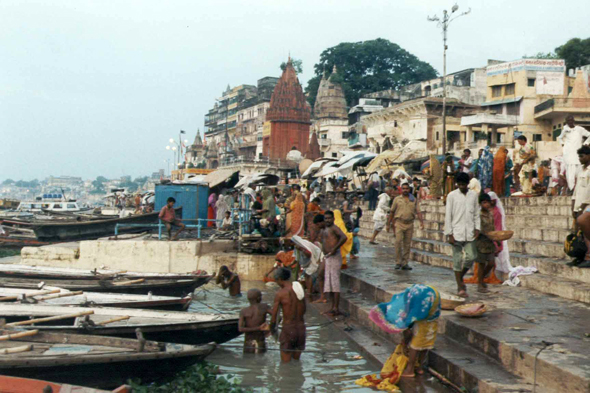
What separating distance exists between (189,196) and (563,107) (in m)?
23.2

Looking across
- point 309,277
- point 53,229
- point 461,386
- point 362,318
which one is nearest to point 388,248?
point 309,277

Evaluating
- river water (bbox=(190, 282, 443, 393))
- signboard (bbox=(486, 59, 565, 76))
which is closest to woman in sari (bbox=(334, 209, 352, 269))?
river water (bbox=(190, 282, 443, 393))

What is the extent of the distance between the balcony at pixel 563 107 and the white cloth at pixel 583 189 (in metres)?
27.1

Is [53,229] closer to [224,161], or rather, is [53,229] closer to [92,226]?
[92,226]

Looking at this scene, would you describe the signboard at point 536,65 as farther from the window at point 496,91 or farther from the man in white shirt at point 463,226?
the man in white shirt at point 463,226

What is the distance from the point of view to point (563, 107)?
31.1 meters

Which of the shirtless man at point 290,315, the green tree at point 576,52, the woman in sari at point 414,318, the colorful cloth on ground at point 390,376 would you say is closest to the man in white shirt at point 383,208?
the shirtless man at point 290,315

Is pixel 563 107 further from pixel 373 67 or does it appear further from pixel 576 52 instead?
pixel 373 67

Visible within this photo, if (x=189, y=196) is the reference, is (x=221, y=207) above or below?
below

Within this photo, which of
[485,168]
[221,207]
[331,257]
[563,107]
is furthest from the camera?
[563,107]

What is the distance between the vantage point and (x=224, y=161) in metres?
61.3

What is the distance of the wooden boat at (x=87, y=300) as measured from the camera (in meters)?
7.87

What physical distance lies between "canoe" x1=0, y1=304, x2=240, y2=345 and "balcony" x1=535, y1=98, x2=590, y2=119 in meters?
29.1

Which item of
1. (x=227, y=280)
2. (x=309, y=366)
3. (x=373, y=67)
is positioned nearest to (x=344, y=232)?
(x=227, y=280)
